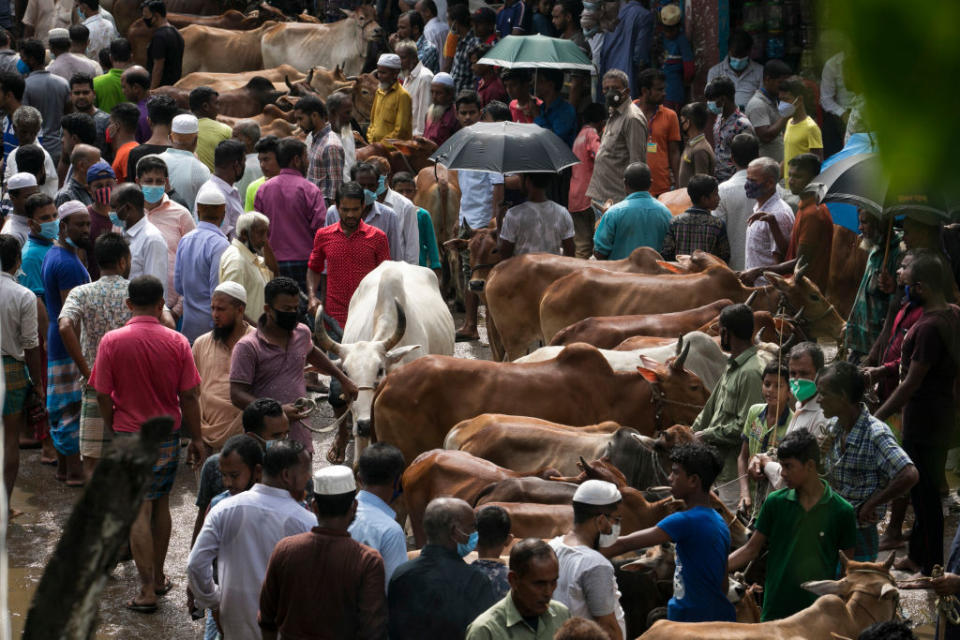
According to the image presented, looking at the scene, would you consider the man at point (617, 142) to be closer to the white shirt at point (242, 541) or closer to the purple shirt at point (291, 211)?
the purple shirt at point (291, 211)

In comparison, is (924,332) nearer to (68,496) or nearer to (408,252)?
(408,252)

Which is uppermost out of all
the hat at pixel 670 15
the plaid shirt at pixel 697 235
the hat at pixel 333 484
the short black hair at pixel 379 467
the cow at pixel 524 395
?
the hat at pixel 670 15

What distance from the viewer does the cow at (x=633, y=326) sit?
9.45 metres

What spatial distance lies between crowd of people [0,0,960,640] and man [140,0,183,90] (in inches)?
74.9

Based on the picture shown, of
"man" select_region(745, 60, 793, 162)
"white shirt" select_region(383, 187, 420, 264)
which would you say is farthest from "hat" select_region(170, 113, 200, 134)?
"man" select_region(745, 60, 793, 162)

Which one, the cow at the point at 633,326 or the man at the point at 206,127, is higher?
the man at the point at 206,127

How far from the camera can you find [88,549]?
3.52 ft

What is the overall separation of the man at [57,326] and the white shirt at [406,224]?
2750 mm

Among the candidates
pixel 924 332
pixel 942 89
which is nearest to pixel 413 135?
pixel 924 332

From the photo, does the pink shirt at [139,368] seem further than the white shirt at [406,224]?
No

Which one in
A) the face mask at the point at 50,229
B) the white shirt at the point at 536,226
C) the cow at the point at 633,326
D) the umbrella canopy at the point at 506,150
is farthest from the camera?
the umbrella canopy at the point at 506,150

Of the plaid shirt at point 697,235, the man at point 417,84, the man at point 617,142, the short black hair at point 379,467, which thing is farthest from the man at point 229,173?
the man at point 417,84

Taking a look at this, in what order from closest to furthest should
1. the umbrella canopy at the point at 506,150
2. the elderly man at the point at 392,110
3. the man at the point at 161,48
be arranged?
the umbrella canopy at the point at 506,150, the elderly man at the point at 392,110, the man at the point at 161,48

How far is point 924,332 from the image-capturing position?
6902 millimetres
